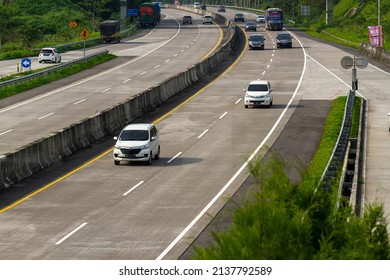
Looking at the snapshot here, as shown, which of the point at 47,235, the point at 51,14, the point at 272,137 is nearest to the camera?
the point at 47,235

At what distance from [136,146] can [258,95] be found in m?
19.6

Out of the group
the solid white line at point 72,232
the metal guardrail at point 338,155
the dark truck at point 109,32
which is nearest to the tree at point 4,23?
the dark truck at point 109,32

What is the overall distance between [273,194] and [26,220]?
16.0 m

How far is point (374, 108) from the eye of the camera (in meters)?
59.7

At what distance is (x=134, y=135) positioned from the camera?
4128 cm

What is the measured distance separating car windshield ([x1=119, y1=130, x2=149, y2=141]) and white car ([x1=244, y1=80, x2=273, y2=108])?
1799 cm

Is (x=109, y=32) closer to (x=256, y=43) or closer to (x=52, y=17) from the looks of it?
(x=256, y=43)

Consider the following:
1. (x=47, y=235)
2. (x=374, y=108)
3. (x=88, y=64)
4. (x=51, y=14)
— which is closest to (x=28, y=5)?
(x=51, y=14)

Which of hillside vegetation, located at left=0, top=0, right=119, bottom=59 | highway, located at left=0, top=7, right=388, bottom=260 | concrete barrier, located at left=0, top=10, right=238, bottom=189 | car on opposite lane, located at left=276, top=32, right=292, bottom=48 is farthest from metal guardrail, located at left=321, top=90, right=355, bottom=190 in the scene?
hillside vegetation, located at left=0, top=0, right=119, bottom=59

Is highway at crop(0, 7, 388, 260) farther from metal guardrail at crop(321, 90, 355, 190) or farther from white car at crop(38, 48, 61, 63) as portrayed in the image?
white car at crop(38, 48, 61, 63)

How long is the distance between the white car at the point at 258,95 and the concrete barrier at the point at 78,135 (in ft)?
18.2

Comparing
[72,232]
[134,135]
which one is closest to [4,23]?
[134,135]

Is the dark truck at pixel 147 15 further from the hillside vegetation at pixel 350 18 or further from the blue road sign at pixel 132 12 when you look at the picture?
the hillside vegetation at pixel 350 18
